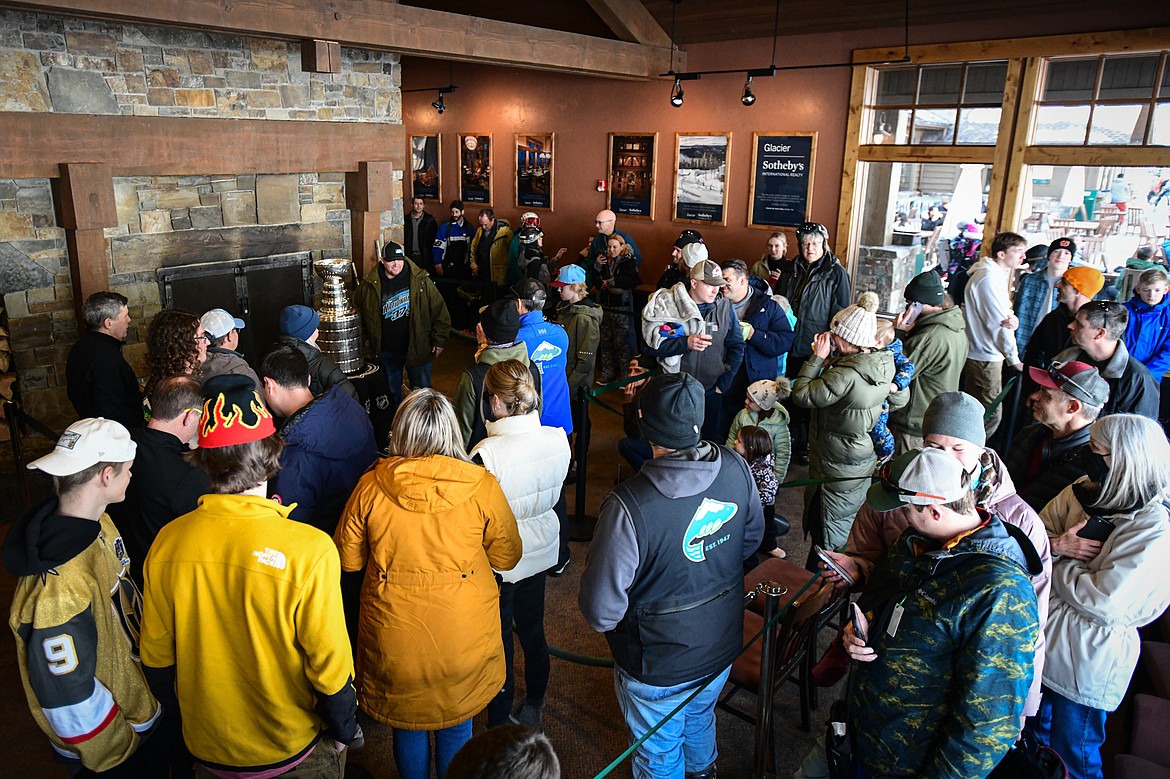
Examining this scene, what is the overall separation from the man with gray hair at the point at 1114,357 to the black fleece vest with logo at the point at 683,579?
2850 mm

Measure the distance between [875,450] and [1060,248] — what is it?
128 inches

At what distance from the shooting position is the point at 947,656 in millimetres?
2143

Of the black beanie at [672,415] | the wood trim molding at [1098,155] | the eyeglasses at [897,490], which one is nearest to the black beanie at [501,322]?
the black beanie at [672,415]

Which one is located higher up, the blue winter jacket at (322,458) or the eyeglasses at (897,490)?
the eyeglasses at (897,490)

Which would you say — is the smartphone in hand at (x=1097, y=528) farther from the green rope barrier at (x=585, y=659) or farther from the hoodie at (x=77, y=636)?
the hoodie at (x=77, y=636)

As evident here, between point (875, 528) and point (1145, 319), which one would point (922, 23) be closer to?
point (1145, 319)

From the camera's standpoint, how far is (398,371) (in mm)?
7000

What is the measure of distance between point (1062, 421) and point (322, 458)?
121 inches

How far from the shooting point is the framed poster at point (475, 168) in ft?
41.2

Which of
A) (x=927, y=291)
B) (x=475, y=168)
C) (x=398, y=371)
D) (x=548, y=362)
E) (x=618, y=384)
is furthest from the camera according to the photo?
(x=475, y=168)

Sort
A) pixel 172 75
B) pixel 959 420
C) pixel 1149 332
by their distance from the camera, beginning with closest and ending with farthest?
pixel 959 420, pixel 1149 332, pixel 172 75

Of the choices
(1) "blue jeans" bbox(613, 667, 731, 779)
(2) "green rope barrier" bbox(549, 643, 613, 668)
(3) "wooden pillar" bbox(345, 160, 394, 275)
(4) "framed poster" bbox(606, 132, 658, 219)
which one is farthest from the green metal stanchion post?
(4) "framed poster" bbox(606, 132, 658, 219)

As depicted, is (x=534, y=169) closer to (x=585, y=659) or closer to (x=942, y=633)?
(x=585, y=659)

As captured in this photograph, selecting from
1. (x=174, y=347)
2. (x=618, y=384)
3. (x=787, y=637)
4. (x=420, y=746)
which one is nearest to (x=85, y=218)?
(x=174, y=347)
